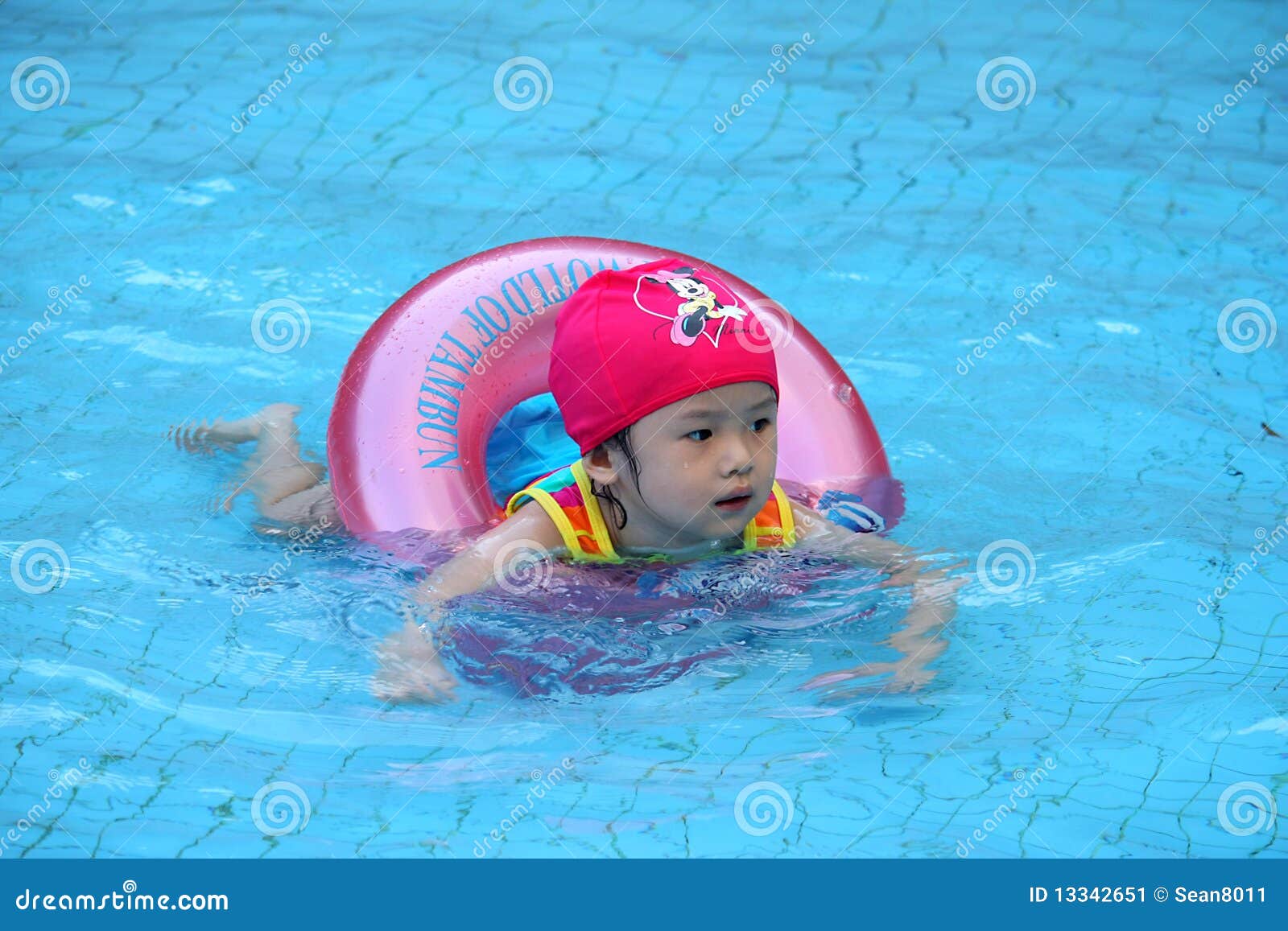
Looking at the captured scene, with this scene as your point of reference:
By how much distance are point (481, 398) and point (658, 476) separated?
79 centimetres

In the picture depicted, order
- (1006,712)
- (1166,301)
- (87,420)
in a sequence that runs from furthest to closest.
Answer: (1166,301) < (87,420) < (1006,712)

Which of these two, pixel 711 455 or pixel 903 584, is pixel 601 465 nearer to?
pixel 711 455

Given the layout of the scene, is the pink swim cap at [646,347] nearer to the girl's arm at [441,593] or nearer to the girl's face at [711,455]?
the girl's face at [711,455]

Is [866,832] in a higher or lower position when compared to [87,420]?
lower

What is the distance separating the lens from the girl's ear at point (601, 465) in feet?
11.3

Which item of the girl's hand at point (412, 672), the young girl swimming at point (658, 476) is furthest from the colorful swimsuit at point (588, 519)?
the girl's hand at point (412, 672)

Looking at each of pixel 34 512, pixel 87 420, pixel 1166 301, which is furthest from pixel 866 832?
pixel 1166 301

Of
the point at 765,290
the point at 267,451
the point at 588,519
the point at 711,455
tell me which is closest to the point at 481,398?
the point at 588,519

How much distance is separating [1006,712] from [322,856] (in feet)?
4.83

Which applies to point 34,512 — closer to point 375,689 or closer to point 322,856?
point 375,689

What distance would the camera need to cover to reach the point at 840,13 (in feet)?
26.0

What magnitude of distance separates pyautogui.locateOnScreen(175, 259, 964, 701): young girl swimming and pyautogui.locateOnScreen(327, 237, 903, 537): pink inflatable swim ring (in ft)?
0.66

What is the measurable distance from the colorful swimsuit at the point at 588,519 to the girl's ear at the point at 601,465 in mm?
78

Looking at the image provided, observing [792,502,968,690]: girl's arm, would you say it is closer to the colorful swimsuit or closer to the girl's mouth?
the colorful swimsuit
